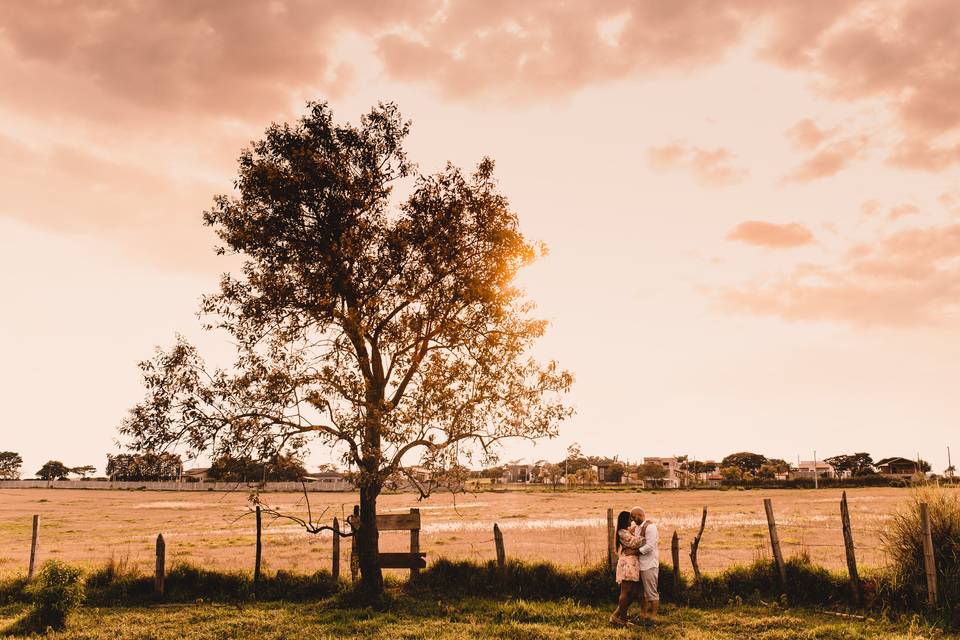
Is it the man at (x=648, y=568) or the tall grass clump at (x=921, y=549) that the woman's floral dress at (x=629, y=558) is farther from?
the tall grass clump at (x=921, y=549)

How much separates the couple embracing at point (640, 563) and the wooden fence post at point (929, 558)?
19.0ft

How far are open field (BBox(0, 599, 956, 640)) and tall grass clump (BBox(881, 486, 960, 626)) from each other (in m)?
1.28

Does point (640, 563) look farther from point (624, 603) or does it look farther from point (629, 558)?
point (624, 603)

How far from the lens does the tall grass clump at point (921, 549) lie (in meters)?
14.1

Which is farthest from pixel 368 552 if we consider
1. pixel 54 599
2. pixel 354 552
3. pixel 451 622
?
pixel 54 599

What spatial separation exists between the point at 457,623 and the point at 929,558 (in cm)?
1055

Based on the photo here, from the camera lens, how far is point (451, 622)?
14594 mm

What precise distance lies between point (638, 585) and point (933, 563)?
21.0ft

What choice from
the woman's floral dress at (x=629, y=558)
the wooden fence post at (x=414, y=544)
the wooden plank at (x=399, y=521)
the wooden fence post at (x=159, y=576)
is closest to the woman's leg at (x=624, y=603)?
the woman's floral dress at (x=629, y=558)

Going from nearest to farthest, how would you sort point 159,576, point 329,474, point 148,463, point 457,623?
point 457,623, point 148,463, point 159,576, point 329,474

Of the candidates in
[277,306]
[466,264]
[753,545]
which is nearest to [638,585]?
[466,264]

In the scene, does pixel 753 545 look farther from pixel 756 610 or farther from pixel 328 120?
pixel 328 120

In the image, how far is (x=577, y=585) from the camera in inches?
669

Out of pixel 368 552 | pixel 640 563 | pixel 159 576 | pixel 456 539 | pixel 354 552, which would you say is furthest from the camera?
pixel 456 539
